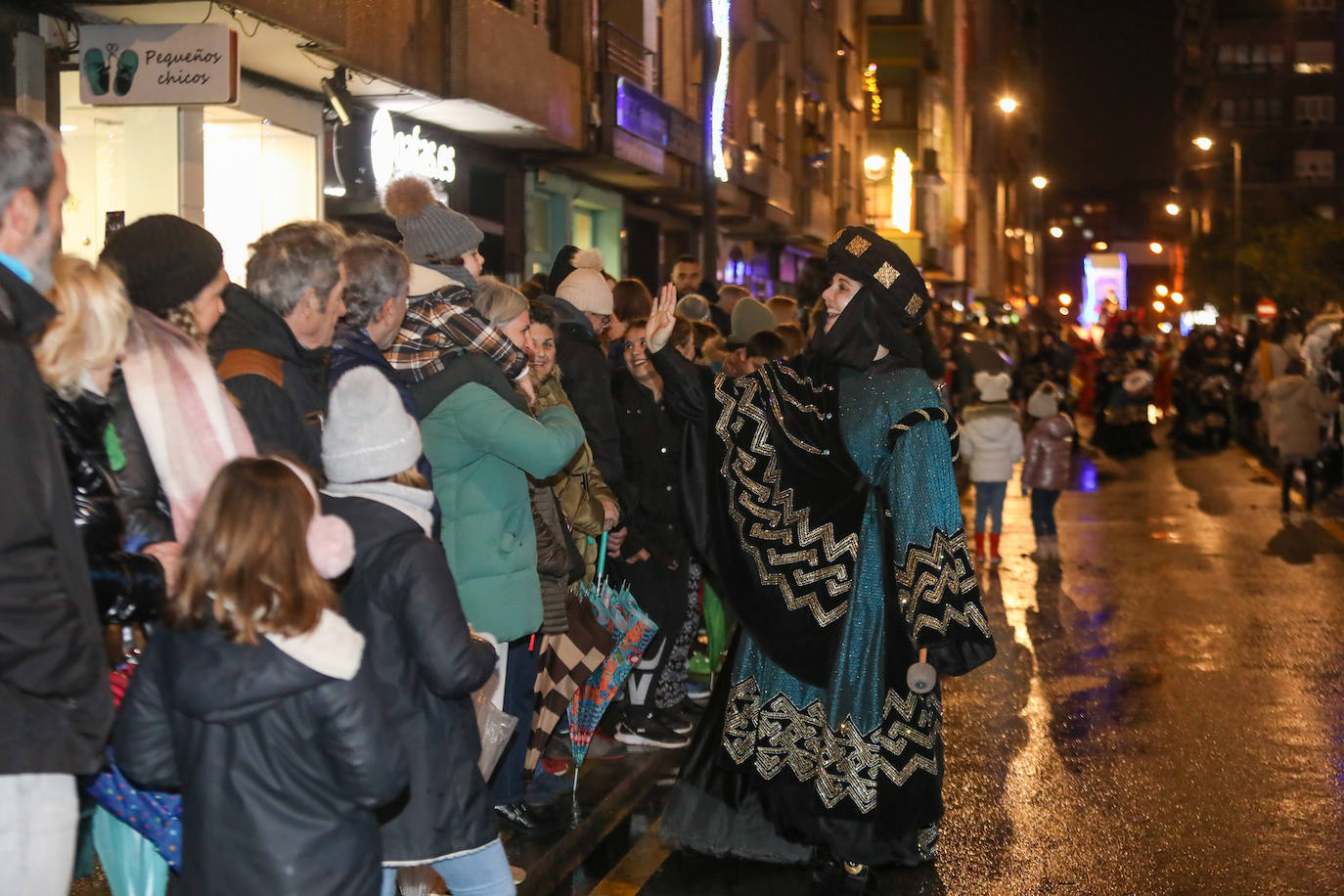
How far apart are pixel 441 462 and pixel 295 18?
6.13m

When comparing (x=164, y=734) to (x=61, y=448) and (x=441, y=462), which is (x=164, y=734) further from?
(x=441, y=462)

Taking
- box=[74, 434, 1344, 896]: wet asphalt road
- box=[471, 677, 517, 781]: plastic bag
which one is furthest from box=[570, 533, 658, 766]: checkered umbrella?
box=[471, 677, 517, 781]: plastic bag

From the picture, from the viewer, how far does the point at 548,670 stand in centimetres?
618

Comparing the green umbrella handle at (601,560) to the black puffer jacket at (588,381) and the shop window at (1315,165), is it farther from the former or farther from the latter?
the shop window at (1315,165)

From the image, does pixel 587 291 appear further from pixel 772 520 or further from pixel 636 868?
pixel 636 868

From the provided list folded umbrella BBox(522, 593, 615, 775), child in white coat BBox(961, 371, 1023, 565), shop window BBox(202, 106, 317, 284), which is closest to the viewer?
folded umbrella BBox(522, 593, 615, 775)

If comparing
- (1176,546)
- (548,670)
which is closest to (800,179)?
(1176,546)

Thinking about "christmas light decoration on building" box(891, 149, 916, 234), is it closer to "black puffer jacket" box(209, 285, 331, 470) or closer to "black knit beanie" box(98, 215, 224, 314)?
"black puffer jacket" box(209, 285, 331, 470)

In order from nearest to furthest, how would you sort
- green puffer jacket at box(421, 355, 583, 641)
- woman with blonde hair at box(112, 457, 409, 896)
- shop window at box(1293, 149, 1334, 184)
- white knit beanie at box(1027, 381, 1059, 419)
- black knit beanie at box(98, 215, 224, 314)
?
1. woman with blonde hair at box(112, 457, 409, 896)
2. black knit beanie at box(98, 215, 224, 314)
3. green puffer jacket at box(421, 355, 583, 641)
4. white knit beanie at box(1027, 381, 1059, 419)
5. shop window at box(1293, 149, 1334, 184)

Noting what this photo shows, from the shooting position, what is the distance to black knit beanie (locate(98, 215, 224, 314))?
400 centimetres

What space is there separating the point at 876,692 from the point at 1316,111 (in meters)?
95.8

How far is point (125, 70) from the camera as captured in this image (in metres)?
9.09

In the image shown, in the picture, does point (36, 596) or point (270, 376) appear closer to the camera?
point (36, 596)

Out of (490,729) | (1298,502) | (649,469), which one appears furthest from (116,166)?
(1298,502)
